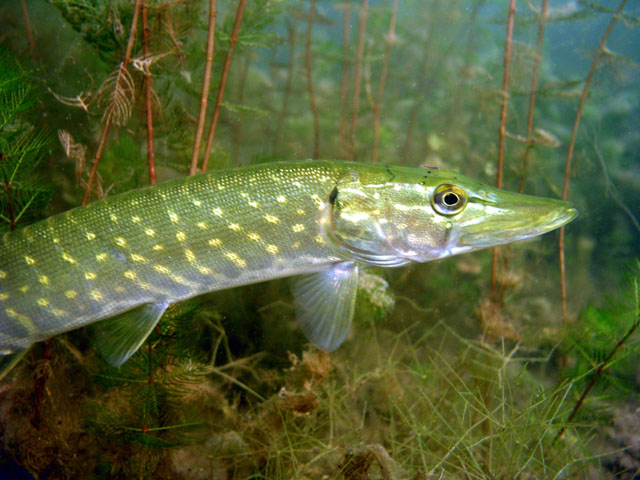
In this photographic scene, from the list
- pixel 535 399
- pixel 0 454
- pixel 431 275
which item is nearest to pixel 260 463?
pixel 0 454

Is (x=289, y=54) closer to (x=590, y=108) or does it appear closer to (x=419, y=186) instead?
(x=419, y=186)

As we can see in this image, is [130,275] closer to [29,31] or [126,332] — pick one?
[126,332]

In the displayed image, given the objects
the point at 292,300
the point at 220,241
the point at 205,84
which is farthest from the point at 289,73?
the point at 220,241

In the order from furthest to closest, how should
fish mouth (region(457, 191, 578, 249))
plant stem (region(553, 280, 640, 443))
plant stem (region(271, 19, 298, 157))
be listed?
1. plant stem (region(271, 19, 298, 157))
2. plant stem (region(553, 280, 640, 443))
3. fish mouth (region(457, 191, 578, 249))

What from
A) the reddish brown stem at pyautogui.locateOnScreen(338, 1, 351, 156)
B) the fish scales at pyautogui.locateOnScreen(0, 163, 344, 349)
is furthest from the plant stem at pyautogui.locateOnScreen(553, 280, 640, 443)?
the reddish brown stem at pyautogui.locateOnScreen(338, 1, 351, 156)

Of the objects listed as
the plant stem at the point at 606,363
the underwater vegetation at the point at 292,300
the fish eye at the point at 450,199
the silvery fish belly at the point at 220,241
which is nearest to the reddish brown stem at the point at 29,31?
the underwater vegetation at the point at 292,300

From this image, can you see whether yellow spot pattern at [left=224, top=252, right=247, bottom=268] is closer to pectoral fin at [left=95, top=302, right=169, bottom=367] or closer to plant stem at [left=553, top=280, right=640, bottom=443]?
pectoral fin at [left=95, top=302, right=169, bottom=367]

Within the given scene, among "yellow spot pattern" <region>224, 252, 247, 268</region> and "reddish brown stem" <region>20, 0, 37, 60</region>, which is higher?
"reddish brown stem" <region>20, 0, 37, 60</region>
